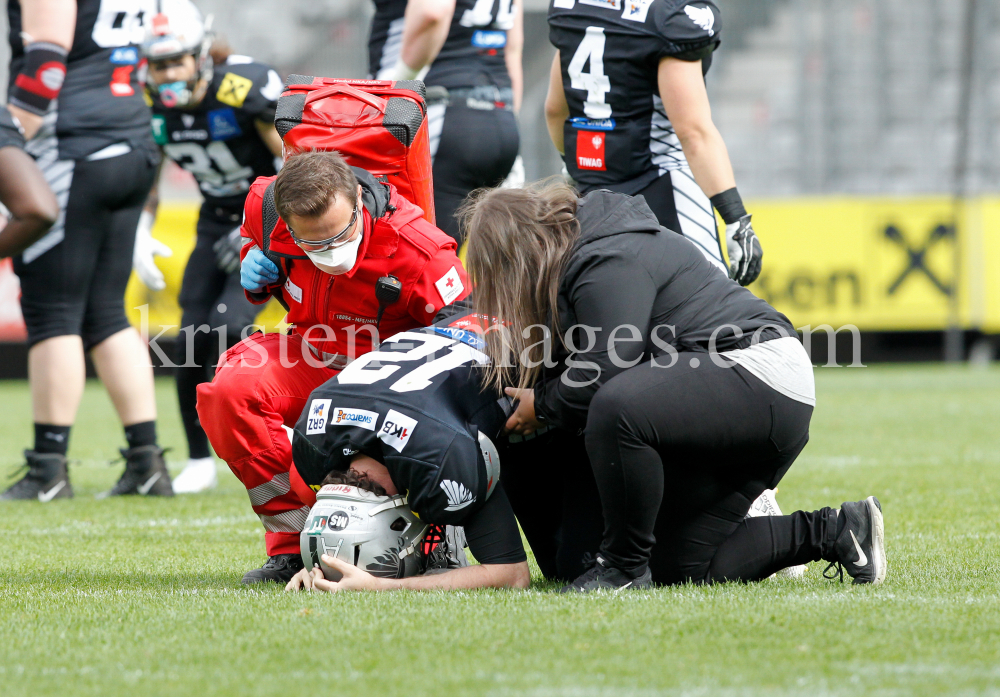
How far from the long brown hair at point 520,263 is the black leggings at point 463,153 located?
1.82 meters

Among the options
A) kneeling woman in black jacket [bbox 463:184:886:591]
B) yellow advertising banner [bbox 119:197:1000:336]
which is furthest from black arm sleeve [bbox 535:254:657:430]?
yellow advertising banner [bbox 119:197:1000:336]

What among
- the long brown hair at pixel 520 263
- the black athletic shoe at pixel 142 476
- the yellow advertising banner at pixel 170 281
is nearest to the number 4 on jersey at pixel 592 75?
the long brown hair at pixel 520 263

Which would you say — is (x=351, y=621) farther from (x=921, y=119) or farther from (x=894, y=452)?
(x=921, y=119)

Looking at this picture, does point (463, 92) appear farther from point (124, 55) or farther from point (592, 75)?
point (124, 55)

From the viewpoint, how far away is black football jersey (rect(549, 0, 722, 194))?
3576 mm

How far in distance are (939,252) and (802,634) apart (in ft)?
31.3

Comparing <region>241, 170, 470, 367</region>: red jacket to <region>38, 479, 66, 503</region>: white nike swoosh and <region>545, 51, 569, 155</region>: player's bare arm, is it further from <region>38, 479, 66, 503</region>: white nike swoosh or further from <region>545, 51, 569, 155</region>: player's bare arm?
<region>38, 479, 66, 503</region>: white nike swoosh

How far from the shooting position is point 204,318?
16.0 feet

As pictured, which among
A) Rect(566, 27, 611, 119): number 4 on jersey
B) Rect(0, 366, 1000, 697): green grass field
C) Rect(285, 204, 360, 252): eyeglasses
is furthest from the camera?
Rect(566, 27, 611, 119): number 4 on jersey

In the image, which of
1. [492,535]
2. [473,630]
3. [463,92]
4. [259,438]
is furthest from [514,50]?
[473,630]

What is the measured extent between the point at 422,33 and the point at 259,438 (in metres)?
1.89

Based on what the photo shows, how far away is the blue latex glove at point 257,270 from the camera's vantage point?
304 centimetres

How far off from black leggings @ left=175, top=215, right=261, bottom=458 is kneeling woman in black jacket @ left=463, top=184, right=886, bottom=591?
221cm

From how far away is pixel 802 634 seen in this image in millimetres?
2193
